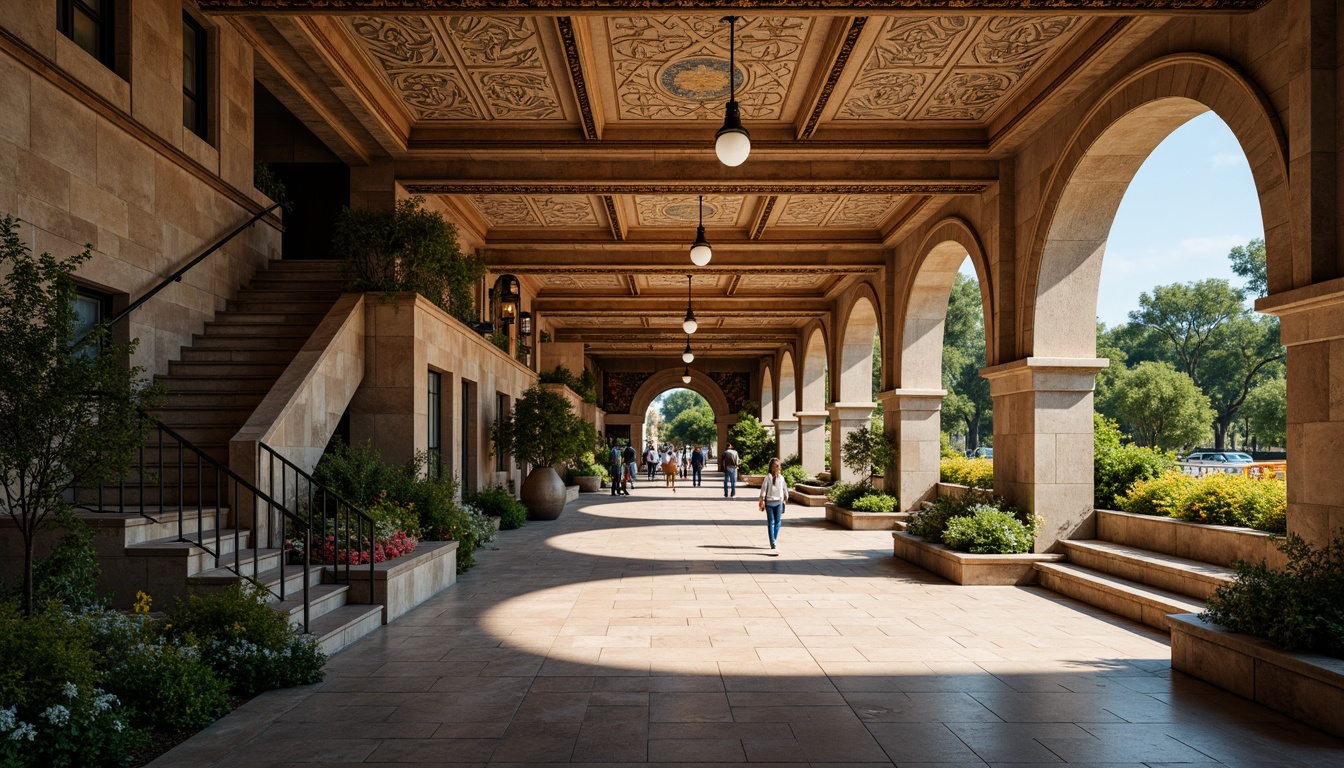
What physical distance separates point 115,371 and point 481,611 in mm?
4361

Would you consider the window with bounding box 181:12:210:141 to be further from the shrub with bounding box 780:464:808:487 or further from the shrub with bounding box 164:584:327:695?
the shrub with bounding box 780:464:808:487

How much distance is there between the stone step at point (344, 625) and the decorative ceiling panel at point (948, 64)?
277 inches

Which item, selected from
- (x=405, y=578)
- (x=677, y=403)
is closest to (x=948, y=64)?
(x=405, y=578)

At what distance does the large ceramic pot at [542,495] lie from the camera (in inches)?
686

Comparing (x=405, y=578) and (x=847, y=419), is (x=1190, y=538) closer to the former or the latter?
(x=405, y=578)

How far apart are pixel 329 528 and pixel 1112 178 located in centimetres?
901

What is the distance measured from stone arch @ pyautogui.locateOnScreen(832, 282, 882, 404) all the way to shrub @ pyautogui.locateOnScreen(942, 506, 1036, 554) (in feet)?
32.9

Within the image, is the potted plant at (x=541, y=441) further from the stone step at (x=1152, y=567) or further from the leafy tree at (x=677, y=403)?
the leafy tree at (x=677, y=403)

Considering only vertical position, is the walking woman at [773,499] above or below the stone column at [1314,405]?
A: below

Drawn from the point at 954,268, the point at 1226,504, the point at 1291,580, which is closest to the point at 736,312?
the point at 954,268

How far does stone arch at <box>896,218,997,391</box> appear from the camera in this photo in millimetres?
14056

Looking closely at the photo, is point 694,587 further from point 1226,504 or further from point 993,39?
point 993,39

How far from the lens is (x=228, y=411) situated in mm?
8734

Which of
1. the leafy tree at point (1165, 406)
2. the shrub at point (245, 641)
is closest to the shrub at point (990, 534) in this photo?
the shrub at point (245, 641)
